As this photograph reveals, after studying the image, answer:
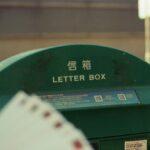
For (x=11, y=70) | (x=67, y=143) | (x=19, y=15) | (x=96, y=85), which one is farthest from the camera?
(x=19, y=15)

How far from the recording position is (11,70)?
7.90ft

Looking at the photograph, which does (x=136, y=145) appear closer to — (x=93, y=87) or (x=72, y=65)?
(x=93, y=87)

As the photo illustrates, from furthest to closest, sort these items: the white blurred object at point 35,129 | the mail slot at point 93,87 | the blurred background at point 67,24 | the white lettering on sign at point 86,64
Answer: the blurred background at point 67,24, the white lettering on sign at point 86,64, the mail slot at point 93,87, the white blurred object at point 35,129

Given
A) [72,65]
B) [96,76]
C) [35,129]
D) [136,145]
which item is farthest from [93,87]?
[35,129]

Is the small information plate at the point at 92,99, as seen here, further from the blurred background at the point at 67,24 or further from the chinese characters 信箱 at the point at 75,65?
the blurred background at the point at 67,24

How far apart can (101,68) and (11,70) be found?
469 mm

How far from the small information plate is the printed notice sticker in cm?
20

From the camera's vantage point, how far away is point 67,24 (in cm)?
1736

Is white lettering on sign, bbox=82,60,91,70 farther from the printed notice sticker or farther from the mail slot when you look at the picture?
the printed notice sticker

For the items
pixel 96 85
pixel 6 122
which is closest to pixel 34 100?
pixel 6 122

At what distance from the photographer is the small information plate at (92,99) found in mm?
2430

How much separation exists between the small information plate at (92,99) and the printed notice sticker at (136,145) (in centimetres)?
20

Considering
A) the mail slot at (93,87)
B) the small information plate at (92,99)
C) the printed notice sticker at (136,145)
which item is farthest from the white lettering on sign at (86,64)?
the printed notice sticker at (136,145)

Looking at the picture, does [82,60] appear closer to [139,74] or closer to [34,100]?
[139,74]
